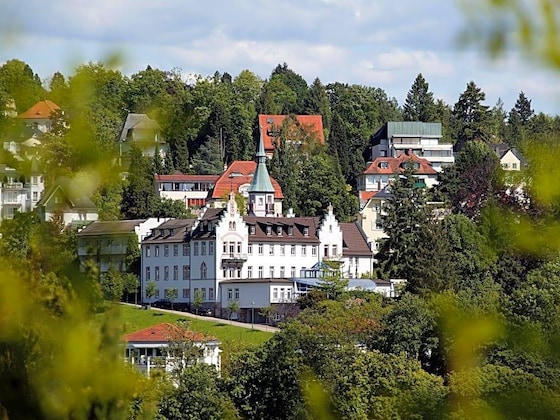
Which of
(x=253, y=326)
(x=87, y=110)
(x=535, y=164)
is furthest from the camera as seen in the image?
(x=253, y=326)

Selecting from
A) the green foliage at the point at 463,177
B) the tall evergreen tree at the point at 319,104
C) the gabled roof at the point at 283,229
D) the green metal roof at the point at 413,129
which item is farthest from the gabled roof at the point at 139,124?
the tall evergreen tree at the point at 319,104

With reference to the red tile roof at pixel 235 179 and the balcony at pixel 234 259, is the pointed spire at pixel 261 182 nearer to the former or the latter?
the red tile roof at pixel 235 179

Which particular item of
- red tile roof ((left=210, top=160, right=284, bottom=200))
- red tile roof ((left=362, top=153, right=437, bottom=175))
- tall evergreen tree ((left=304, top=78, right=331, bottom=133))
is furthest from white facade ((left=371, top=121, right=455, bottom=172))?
red tile roof ((left=210, top=160, right=284, bottom=200))

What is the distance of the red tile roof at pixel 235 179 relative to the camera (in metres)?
84.4

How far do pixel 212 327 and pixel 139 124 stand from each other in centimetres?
5868

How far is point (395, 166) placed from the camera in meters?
95.2

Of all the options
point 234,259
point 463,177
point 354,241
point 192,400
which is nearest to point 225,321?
point 234,259

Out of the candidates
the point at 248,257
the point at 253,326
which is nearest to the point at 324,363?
the point at 253,326

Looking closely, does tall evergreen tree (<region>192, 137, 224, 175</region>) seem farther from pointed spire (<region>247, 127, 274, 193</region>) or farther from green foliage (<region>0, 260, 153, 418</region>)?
green foliage (<region>0, 260, 153, 418</region>)

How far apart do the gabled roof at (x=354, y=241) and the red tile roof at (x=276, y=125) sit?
73.3 ft

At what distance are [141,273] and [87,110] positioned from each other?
68701 mm

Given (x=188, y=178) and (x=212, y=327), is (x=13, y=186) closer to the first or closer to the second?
(x=212, y=327)

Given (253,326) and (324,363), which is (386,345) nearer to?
(324,363)

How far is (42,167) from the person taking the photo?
4.09m
